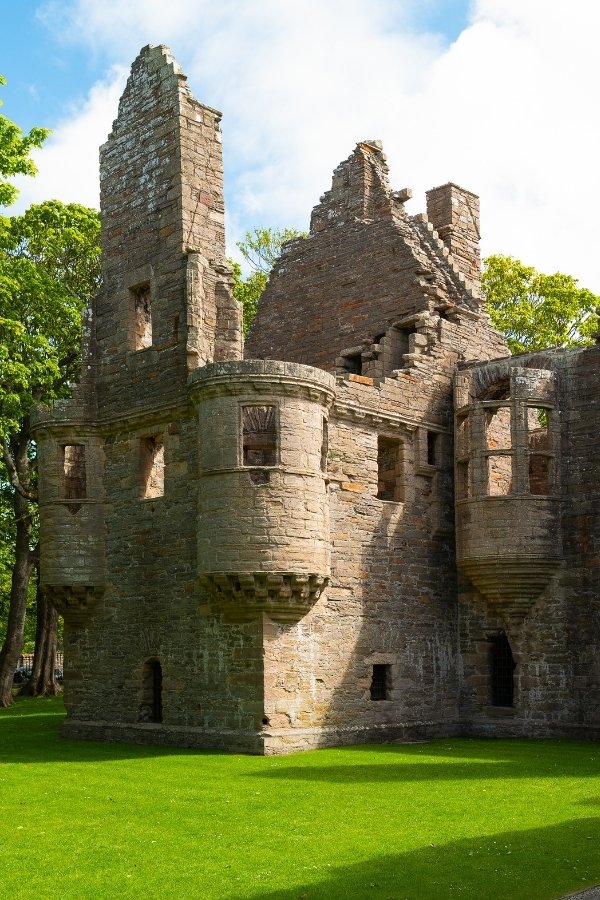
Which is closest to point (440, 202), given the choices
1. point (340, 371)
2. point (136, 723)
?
point (340, 371)

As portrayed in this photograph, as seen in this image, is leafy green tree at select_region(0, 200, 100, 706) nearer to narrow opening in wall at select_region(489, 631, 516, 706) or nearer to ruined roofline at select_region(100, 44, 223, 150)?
ruined roofline at select_region(100, 44, 223, 150)

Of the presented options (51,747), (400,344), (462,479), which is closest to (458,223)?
(400,344)

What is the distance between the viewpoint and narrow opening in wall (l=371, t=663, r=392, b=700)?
24.2 meters

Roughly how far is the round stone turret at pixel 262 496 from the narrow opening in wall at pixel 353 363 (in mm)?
5574

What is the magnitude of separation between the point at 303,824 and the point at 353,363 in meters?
15.4

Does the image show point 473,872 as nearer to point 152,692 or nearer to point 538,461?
point 152,692

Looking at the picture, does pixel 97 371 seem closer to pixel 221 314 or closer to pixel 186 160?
pixel 221 314

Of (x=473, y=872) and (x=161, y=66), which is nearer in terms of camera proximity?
(x=473, y=872)

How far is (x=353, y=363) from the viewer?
27953mm

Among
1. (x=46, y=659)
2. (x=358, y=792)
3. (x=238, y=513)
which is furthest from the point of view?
(x=46, y=659)

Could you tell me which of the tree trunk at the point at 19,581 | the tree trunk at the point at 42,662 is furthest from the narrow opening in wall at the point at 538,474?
the tree trunk at the point at 42,662

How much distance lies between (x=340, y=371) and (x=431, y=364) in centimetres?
248

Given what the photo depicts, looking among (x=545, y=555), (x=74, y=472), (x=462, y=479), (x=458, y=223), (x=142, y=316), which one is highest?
A: (x=458, y=223)

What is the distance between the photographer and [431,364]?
85.8 ft
